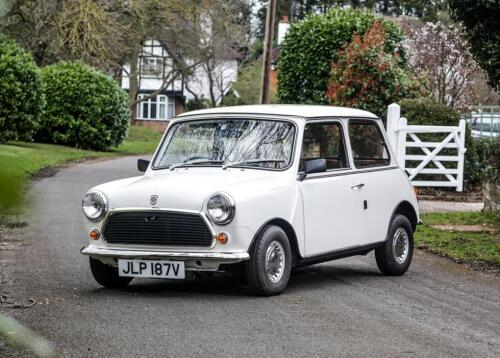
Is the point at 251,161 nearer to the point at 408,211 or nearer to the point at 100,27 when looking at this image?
the point at 408,211

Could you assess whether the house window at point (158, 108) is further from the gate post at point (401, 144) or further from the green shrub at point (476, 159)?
the gate post at point (401, 144)

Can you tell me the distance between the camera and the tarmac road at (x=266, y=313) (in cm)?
662

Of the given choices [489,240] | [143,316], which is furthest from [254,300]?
[489,240]

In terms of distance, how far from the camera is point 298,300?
28.5ft

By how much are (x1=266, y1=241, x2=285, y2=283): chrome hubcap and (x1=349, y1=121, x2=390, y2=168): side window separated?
1825mm

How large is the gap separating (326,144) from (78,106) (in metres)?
28.3

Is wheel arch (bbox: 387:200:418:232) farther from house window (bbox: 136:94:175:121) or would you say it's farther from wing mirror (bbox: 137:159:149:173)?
house window (bbox: 136:94:175:121)

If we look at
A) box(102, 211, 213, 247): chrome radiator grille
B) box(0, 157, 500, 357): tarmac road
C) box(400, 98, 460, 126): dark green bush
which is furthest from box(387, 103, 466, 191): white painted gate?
box(102, 211, 213, 247): chrome radiator grille

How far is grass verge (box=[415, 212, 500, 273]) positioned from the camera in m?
12.7

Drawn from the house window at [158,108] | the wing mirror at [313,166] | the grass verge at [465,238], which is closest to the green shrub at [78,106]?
the grass verge at [465,238]

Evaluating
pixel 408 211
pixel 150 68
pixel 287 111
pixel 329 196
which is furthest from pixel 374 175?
pixel 150 68

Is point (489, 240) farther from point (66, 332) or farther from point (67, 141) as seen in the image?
point (67, 141)

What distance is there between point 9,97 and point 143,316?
23.4 m

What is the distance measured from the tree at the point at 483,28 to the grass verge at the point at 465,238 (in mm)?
2205
